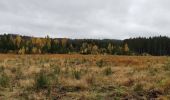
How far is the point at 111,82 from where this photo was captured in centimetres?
1204

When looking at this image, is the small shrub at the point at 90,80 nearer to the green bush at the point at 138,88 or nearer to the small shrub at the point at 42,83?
the small shrub at the point at 42,83

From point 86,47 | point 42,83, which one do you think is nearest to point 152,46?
point 86,47

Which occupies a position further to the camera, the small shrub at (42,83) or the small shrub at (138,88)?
the small shrub at (42,83)

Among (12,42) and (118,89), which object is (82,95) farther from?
(12,42)

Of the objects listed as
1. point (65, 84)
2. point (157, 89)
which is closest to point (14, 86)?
Result: point (65, 84)

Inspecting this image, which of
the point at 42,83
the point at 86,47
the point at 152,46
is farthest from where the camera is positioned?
the point at 152,46

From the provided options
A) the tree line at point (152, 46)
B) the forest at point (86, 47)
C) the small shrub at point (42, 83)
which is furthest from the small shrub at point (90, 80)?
the tree line at point (152, 46)

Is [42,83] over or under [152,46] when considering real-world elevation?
over

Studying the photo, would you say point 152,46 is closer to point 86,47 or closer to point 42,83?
point 86,47

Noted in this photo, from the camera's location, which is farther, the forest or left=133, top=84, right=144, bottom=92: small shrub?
the forest

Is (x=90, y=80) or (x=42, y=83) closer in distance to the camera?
(x=42, y=83)

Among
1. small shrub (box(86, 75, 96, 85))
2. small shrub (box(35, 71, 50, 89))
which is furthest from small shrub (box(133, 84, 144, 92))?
small shrub (box(35, 71, 50, 89))

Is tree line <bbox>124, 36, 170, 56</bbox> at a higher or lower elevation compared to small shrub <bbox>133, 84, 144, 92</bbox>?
lower

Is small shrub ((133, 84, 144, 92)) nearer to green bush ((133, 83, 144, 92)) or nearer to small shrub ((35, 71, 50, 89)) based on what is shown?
green bush ((133, 83, 144, 92))
